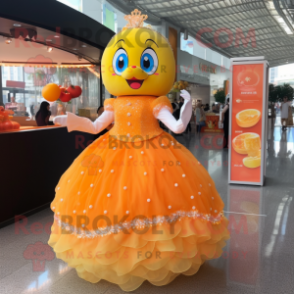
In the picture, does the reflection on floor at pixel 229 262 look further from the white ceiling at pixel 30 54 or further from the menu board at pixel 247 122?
the white ceiling at pixel 30 54

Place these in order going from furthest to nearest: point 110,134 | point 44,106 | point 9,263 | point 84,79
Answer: point 84,79
point 44,106
point 9,263
point 110,134

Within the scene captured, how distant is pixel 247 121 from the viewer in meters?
4.99

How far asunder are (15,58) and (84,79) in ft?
4.65

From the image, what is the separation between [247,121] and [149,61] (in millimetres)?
3057

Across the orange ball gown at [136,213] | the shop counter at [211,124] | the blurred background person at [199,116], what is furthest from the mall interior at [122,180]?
the shop counter at [211,124]

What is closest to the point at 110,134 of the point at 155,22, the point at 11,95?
the point at 11,95

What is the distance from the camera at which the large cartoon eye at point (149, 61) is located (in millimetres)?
2318

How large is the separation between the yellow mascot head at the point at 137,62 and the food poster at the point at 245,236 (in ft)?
4.74

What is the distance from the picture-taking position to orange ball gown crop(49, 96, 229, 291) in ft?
6.49

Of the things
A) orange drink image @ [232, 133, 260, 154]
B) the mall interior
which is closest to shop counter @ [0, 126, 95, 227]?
the mall interior

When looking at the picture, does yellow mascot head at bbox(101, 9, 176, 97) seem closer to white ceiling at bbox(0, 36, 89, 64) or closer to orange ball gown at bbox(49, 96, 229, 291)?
orange ball gown at bbox(49, 96, 229, 291)

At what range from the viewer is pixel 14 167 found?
11.6 ft

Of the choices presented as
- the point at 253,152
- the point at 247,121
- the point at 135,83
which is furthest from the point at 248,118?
the point at 135,83

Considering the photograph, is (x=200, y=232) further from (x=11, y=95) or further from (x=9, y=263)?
(x=11, y=95)
